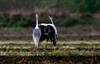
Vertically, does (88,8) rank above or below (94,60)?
below

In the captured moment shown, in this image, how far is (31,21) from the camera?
2739 cm

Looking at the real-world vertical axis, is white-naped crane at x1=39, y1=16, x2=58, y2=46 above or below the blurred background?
above

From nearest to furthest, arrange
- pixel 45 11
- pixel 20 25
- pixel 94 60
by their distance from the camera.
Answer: pixel 94 60
pixel 20 25
pixel 45 11

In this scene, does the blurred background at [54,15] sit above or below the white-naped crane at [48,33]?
below

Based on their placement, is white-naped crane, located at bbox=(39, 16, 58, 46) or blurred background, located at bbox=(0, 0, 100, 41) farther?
blurred background, located at bbox=(0, 0, 100, 41)

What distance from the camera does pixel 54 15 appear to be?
90.9 ft

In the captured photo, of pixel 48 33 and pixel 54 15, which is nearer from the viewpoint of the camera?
pixel 48 33

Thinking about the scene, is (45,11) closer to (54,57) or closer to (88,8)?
(88,8)

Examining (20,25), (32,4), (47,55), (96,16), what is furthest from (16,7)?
(47,55)

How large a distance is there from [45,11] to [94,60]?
61.9 feet

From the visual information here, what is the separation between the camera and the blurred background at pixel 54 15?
26.2 m

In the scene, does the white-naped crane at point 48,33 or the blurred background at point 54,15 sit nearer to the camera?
the white-naped crane at point 48,33

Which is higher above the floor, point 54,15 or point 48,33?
point 48,33

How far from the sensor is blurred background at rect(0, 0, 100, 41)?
2617 cm
